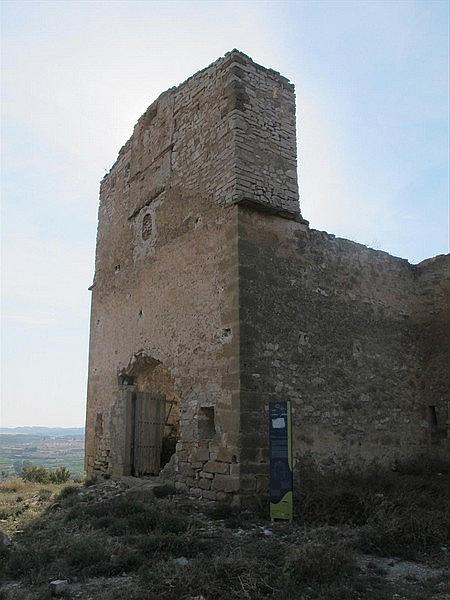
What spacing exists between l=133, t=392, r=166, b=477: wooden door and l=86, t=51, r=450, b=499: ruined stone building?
29 millimetres

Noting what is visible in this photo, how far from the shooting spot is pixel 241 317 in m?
8.00

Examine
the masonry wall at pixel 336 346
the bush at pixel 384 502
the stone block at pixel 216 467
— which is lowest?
the bush at pixel 384 502

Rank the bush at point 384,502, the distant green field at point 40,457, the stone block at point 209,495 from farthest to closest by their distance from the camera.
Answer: the distant green field at point 40,457
the stone block at point 209,495
the bush at point 384,502

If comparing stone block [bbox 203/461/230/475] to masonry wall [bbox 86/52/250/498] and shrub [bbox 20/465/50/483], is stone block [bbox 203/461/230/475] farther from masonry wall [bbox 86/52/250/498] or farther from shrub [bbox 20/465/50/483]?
shrub [bbox 20/465/50/483]

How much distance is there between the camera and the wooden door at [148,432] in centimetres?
1071

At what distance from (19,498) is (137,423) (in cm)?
248

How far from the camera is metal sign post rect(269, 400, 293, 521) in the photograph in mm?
6953

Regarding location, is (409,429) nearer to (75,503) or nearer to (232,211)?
(232,211)

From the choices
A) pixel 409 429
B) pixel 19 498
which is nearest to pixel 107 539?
pixel 19 498

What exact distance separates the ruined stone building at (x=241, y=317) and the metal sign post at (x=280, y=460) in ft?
1.59

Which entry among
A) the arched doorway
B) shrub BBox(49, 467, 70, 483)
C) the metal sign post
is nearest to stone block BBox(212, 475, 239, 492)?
the metal sign post

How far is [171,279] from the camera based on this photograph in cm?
989

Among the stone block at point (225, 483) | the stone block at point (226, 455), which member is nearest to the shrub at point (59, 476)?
the stone block at point (225, 483)

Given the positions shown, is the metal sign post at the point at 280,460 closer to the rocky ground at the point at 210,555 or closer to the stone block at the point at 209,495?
the rocky ground at the point at 210,555
